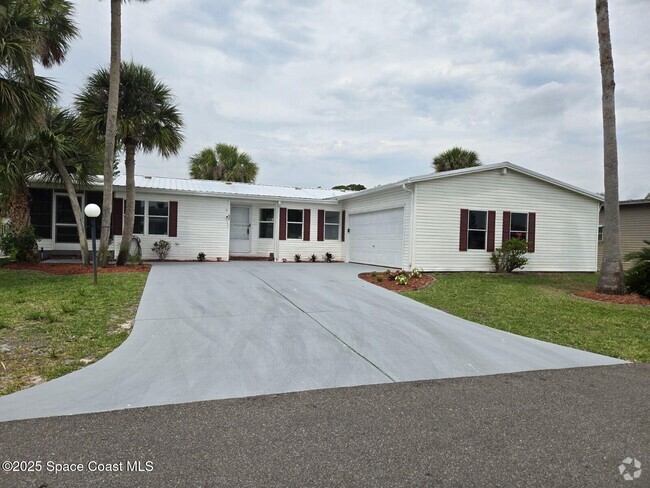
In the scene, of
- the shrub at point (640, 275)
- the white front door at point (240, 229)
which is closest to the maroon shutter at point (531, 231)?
the shrub at point (640, 275)

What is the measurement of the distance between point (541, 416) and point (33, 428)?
3.89m

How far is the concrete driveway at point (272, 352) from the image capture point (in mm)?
3809

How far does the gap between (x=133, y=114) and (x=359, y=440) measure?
41.2 ft

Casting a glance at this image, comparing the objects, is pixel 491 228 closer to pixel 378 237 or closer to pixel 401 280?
pixel 378 237

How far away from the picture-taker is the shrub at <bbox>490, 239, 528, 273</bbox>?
13.7 m

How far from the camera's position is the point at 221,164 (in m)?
25.3

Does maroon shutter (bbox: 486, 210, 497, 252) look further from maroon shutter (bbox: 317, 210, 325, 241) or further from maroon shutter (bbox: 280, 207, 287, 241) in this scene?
maroon shutter (bbox: 280, 207, 287, 241)

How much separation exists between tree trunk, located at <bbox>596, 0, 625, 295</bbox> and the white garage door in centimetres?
570

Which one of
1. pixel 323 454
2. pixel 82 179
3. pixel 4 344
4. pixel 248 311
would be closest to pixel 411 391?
pixel 323 454

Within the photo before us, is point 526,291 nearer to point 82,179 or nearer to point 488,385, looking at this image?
→ point 488,385

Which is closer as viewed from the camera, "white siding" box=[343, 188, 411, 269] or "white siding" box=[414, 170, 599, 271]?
"white siding" box=[414, 170, 599, 271]

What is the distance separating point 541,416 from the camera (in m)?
3.47

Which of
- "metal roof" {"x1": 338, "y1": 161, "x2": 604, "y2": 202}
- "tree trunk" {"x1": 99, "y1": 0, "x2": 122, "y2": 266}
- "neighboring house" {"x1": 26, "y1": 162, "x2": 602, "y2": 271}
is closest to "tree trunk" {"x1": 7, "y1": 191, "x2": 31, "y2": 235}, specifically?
"neighboring house" {"x1": 26, "y1": 162, "x2": 602, "y2": 271}

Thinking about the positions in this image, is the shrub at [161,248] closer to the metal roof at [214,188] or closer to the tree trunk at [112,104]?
the metal roof at [214,188]
